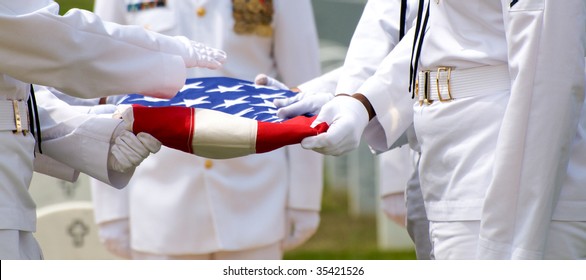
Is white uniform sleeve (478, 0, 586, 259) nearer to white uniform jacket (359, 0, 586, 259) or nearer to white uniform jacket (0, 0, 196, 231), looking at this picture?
white uniform jacket (359, 0, 586, 259)

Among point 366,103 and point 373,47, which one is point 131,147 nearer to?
point 366,103

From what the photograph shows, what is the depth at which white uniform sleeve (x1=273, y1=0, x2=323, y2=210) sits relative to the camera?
16.3 feet

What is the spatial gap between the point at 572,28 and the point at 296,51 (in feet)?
6.50

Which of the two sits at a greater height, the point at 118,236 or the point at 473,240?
the point at 473,240

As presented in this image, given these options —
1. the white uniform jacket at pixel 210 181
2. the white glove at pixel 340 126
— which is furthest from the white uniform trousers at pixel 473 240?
the white uniform jacket at pixel 210 181

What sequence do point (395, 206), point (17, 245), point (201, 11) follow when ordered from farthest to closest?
point (395, 206) < point (201, 11) < point (17, 245)

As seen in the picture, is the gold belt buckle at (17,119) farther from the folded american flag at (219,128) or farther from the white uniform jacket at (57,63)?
the folded american flag at (219,128)

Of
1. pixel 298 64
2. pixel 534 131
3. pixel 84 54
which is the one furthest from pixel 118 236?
pixel 534 131

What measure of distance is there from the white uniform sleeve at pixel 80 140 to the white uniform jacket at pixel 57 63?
0.17 m

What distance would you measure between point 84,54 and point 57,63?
8cm

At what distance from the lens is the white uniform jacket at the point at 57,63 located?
3291mm

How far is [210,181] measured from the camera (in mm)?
4906
